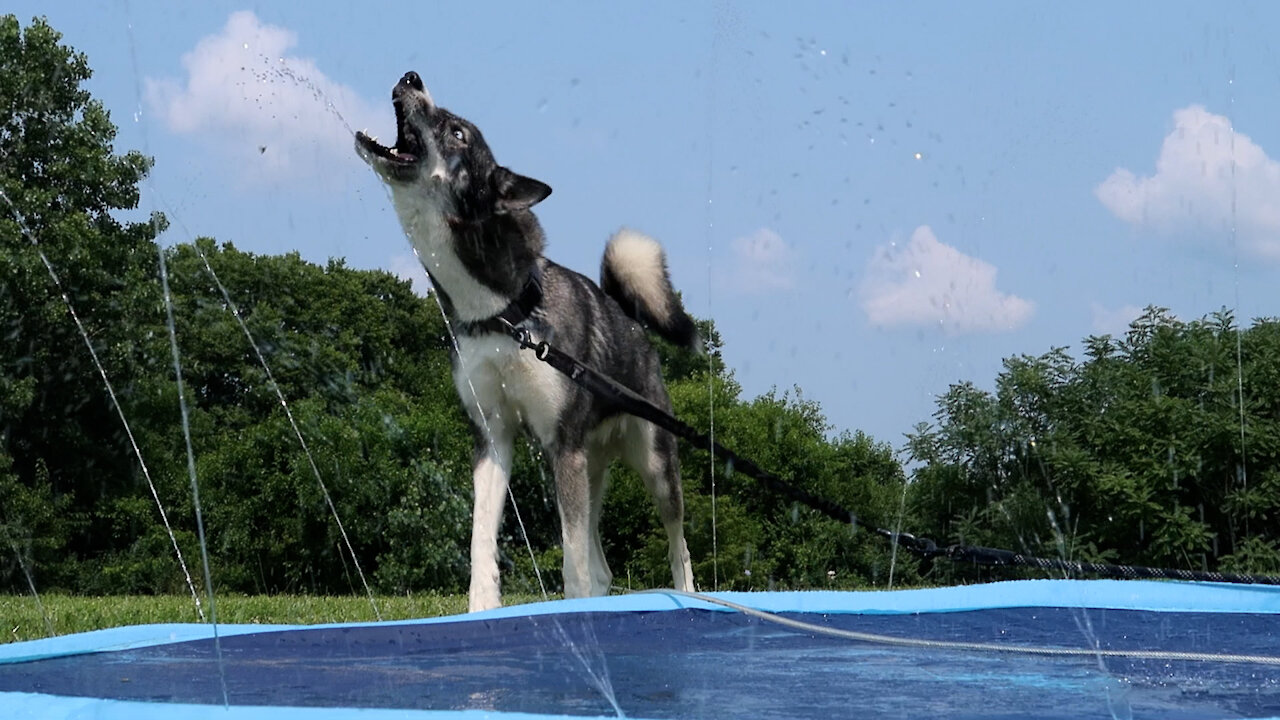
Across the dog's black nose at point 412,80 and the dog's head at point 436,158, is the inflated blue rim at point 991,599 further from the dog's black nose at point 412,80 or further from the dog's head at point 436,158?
the dog's black nose at point 412,80

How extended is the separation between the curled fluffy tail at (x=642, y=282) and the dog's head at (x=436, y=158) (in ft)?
3.87

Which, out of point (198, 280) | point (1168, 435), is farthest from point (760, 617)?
point (198, 280)

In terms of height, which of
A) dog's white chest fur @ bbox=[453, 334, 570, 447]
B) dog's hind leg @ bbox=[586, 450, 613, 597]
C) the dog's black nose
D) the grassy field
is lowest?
the grassy field

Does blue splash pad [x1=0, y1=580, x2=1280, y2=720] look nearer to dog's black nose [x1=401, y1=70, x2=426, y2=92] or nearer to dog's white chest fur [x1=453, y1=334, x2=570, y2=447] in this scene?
dog's white chest fur [x1=453, y1=334, x2=570, y2=447]

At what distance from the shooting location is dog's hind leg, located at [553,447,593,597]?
5488 millimetres

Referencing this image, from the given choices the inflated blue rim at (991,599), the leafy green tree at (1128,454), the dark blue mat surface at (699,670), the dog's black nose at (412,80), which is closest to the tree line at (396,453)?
the leafy green tree at (1128,454)

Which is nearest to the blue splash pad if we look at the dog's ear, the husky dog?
the husky dog

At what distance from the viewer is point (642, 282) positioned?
6.68m

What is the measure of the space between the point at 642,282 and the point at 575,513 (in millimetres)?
1578

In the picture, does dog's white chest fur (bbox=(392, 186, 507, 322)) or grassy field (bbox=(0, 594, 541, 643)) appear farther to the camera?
grassy field (bbox=(0, 594, 541, 643))

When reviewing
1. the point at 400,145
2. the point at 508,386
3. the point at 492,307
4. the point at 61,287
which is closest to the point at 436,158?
the point at 400,145

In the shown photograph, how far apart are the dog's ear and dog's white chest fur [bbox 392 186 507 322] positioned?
257 millimetres

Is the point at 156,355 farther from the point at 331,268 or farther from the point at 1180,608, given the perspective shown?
the point at 1180,608

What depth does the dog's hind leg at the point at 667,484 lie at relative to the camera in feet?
20.9
